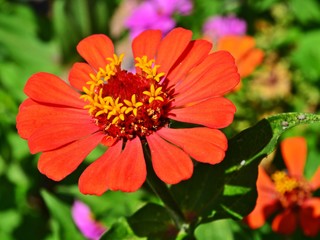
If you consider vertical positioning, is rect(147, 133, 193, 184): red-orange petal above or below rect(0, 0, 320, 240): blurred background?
above

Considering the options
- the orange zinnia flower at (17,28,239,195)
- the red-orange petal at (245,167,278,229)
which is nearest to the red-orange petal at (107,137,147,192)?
the orange zinnia flower at (17,28,239,195)

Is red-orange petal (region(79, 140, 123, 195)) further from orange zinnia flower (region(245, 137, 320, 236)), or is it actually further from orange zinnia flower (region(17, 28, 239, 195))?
orange zinnia flower (region(245, 137, 320, 236))

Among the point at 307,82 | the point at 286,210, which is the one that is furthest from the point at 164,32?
the point at 286,210

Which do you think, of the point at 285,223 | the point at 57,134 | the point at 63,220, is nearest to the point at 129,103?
the point at 57,134

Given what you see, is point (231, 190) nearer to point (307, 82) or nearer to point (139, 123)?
point (139, 123)

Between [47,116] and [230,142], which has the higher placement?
[47,116]

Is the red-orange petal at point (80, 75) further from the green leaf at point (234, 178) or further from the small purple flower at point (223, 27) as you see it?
the small purple flower at point (223, 27)
